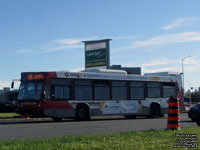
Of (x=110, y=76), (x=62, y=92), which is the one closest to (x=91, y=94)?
(x=110, y=76)

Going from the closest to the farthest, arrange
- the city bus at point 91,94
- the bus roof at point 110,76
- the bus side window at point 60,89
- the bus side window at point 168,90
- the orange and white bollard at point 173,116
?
the orange and white bollard at point 173,116 → the city bus at point 91,94 → the bus side window at point 60,89 → the bus roof at point 110,76 → the bus side window at point 168,90

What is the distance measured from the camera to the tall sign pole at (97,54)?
3791 cm

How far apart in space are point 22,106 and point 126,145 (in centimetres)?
1405

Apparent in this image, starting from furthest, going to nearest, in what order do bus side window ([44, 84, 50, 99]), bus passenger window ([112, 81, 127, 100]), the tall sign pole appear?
the tall sign pole → bus passenger window ([112, 81, 127, 100]) → bus side window ([44, 84, 50, 99])

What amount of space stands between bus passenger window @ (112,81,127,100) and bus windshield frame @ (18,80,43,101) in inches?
219

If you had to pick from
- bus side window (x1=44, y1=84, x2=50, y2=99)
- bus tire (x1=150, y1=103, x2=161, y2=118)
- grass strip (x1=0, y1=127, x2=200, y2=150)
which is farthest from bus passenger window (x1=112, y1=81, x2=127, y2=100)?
grass strip (x1=0, y1=127, x2=200, y2=150)

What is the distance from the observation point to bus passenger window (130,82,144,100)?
88.5 ft

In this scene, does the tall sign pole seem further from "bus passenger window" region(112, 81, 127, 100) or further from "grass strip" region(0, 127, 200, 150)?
"grass strip" region(0, 127, 200, 150)

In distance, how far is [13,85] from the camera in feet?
77.6

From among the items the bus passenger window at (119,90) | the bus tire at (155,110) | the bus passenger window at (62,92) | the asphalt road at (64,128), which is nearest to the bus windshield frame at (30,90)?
the bus passenger window at (62,92)

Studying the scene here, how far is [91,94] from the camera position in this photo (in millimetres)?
24609

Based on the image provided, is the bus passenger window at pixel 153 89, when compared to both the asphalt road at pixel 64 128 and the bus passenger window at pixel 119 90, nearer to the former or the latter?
the bus passenger window at pixel 119 90

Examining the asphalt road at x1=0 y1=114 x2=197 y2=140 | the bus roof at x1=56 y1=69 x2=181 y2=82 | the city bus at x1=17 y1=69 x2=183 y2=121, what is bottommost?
the asphalt road at x1=0 y1=114 x2=197 y2=140

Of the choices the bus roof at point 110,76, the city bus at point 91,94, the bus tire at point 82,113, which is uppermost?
the bus roof at point 110,76
